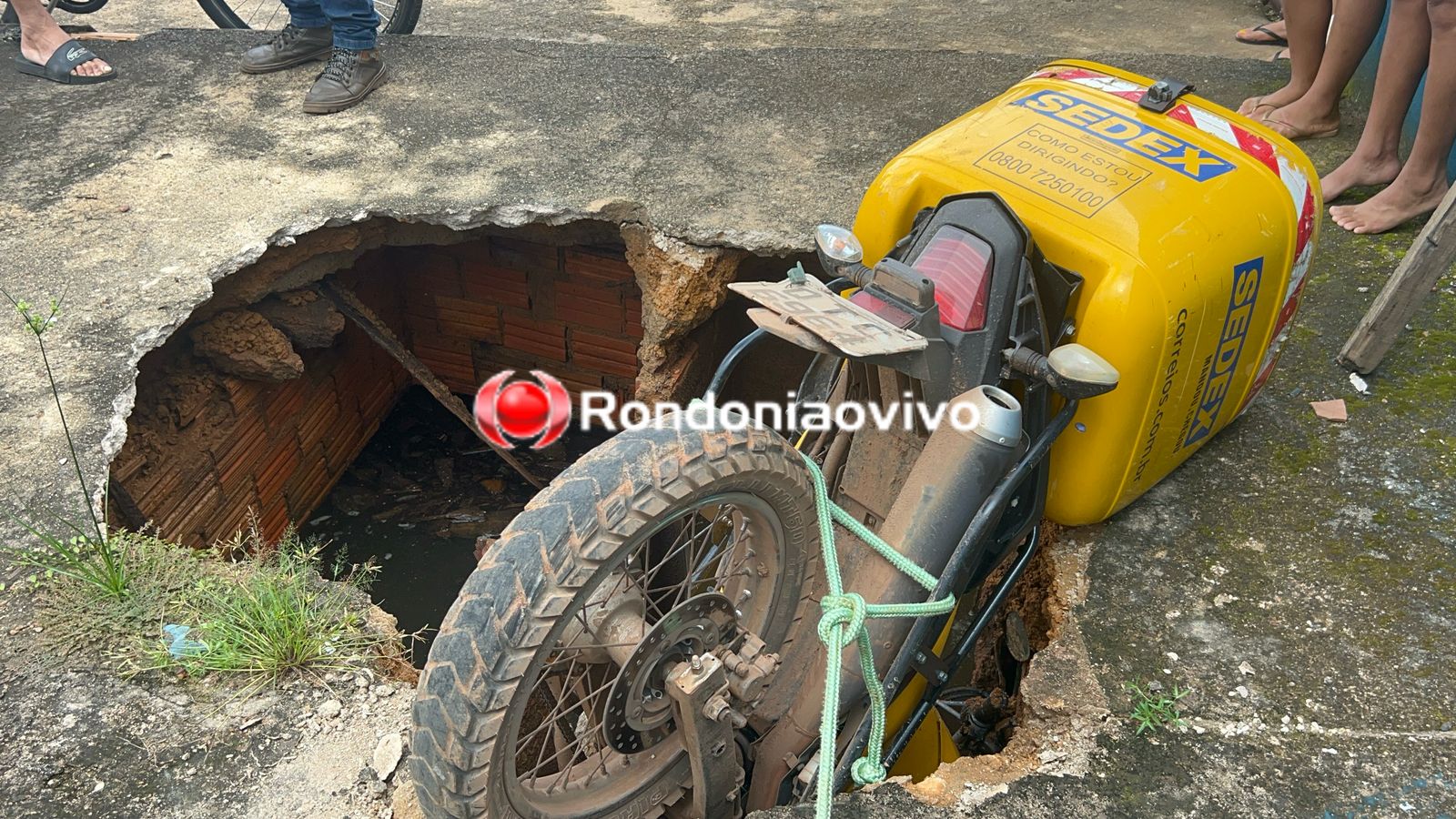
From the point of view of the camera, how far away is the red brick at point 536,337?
4910mm

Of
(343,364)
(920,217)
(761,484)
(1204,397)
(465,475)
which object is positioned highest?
(920,217)

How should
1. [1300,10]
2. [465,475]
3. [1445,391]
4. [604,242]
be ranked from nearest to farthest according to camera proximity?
[1445,391], [1300,10], [604,242], [465,475]

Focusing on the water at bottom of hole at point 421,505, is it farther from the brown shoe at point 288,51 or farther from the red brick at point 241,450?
the brown shoe at point 288,51

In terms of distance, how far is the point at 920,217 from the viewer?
227 centimetres

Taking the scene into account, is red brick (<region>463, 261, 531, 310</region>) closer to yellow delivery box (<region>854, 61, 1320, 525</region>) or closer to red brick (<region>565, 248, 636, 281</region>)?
red brick (<region>565, 248, 636, 281</region>)

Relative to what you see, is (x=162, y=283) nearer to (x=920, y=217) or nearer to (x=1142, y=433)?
(x=920, y=217)

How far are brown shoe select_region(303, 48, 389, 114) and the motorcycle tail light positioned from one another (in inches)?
116

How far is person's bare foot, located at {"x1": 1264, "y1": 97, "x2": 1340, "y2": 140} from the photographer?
12.2 ft

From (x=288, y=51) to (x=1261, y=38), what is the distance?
446 centimetres

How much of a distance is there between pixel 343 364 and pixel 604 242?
147 cm

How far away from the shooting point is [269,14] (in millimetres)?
6660

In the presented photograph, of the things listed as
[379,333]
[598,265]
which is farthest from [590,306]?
Result: [379,333]

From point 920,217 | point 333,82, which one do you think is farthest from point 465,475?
point 920,217

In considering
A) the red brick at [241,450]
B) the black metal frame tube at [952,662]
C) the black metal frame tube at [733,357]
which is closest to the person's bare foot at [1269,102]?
the black metal frame tube at [952,662]
